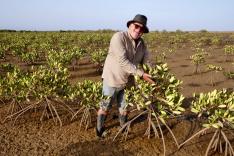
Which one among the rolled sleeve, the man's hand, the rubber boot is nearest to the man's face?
the rolled sleeve

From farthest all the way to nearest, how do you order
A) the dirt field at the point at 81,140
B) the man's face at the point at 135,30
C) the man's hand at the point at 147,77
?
the dirt field at the point at 81,140, the man's face at the point at 135,30, the man's hand at the point at 147,77

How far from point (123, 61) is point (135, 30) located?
1.96ft

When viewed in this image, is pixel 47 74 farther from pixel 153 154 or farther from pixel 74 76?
pixel 74 76

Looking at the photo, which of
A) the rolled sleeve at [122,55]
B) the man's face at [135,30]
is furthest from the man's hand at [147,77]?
the man's face at [135,30]

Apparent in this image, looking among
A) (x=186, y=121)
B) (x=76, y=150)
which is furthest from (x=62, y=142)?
(x=186, y=121)

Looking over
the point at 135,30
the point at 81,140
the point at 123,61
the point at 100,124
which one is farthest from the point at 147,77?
the point at 81,140

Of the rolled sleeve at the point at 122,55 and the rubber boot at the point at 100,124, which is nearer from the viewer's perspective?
the rolled sleeve at the point at 122,55

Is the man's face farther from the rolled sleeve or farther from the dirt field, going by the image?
the dirt field

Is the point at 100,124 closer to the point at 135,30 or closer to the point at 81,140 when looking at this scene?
the point at 81,140

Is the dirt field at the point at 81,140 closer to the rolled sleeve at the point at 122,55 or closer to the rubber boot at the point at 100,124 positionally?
the rubber boot at the point at 100,124

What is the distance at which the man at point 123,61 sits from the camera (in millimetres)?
6465

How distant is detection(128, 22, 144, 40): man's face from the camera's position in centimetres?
653

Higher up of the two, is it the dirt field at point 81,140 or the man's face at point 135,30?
the man's face at point 135,30

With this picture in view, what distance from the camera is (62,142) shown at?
7059mm
